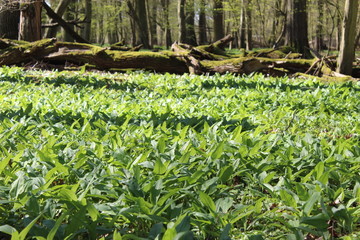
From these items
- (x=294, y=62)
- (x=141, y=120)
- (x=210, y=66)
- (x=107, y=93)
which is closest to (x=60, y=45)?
(x=210, y=66)

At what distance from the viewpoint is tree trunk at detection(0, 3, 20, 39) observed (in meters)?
12.8

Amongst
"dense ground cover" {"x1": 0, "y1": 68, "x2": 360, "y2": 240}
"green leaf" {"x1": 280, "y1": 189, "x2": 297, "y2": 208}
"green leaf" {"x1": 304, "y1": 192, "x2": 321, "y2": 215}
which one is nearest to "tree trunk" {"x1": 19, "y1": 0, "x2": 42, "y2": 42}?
"dense ground cover" {"x1": 0, "y1": 68, "x2": 360, "y2": 240}

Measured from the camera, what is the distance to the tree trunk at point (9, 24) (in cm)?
1275

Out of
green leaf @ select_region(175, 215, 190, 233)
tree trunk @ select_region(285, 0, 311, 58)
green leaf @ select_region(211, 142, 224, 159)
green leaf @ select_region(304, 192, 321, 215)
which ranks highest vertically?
tree trunk @ select_region(285, 0, 311, 58)

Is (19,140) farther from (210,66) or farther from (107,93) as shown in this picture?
(210,66)

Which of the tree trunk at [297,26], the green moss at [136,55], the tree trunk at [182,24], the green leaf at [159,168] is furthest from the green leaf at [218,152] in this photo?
the tree trunk at [182,24]

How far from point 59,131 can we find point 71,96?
2.45 m

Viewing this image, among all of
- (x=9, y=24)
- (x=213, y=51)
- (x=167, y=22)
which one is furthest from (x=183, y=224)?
(x=167, y=22)

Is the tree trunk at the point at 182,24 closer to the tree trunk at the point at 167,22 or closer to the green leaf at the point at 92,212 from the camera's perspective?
the tree trunk at the point at 167,22

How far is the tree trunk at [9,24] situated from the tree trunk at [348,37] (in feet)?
33.7

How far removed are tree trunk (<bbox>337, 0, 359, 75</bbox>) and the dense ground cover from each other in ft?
17.0

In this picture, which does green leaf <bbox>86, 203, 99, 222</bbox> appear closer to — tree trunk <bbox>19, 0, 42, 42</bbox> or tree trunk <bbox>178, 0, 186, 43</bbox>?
tree trunk <bbox>19, 0, 42, 42</bbox>

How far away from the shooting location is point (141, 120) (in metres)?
3.88

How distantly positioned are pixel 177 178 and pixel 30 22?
11.9 metres
